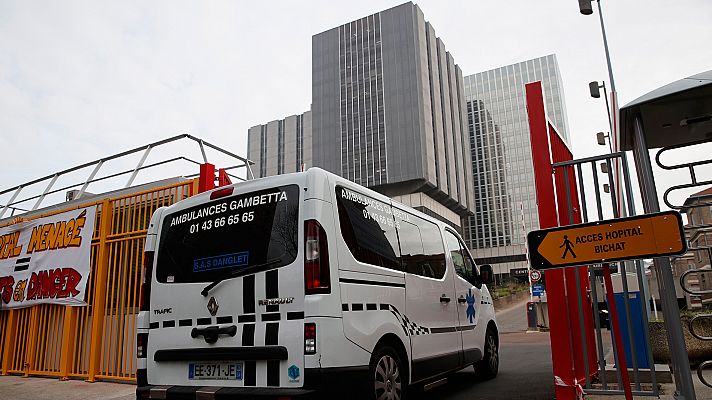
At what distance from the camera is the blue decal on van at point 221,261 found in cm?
426

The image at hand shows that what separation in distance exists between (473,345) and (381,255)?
2.59m

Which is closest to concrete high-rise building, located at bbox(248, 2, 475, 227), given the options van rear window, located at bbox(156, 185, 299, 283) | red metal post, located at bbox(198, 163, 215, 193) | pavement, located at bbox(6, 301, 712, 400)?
pavement, located at bbox(6, 301, 712, 400)

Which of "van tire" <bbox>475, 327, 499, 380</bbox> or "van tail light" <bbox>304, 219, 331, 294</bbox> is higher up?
"van tail light" <bbox>304, 219, 331, 294</bbox>

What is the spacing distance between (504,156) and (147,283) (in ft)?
291

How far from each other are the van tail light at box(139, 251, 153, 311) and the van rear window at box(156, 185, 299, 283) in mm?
160

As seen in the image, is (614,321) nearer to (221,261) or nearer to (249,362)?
(249,362)

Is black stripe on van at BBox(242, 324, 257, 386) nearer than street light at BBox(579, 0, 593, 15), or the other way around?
black stripe on van at BBox(242, 324, 257, 386)

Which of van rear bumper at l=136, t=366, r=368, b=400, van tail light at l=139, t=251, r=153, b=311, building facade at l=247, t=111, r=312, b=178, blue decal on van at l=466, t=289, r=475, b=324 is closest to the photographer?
van rear bumper at l=136, t=366, r=368, b=400

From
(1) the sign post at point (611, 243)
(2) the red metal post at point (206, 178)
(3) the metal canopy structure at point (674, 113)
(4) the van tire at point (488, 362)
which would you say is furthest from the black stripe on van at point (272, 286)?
(2) the red metal post at point (206, 178)

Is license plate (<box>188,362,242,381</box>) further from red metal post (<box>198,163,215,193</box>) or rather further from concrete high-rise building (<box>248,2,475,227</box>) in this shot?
concrete high-rise building (<box>248,2,475,227</box>)

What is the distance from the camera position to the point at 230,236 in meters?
4.43

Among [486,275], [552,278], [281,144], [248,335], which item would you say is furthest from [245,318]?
[281,144]

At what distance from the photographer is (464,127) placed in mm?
74500

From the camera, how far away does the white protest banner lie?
8.86m
